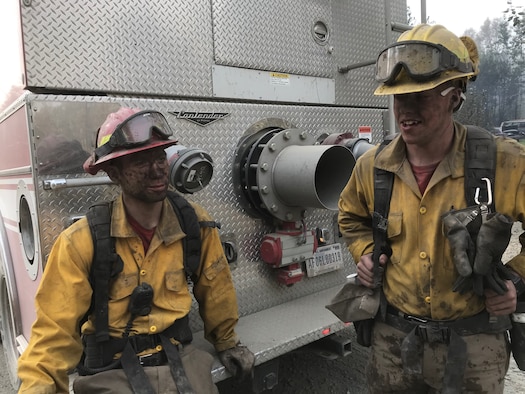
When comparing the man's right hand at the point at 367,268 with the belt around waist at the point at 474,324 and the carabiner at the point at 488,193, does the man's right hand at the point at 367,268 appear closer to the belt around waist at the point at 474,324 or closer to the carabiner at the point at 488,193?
the belt around waist at the point at 474,324

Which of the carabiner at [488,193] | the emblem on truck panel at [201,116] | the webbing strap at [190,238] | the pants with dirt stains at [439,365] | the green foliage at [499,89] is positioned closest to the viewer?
the carabiner at [488,193]

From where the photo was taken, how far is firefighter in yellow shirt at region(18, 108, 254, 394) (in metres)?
1.81

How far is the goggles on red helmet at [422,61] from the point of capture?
5.39ft

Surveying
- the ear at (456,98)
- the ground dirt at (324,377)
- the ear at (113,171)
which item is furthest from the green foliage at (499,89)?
the ear at (113,171)

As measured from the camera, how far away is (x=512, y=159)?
5.44ft

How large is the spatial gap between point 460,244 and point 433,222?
0.62 feet

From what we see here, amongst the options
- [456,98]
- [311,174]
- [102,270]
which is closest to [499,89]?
[311,174]

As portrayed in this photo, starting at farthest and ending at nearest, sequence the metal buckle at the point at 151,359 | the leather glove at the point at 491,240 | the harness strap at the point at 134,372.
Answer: the metal buckle at the point at 151,359 → the harness strap at the point at 134,372 → the leather glove at the point at 491,240

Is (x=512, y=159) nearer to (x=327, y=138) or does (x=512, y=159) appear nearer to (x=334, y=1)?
(x=327, y=138)

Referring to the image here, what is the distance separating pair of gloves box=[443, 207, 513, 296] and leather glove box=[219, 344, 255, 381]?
3.75ft

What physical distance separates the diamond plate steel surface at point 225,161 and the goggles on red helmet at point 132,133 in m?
0.49

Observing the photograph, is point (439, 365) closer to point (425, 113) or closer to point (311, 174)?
point (425, 113)

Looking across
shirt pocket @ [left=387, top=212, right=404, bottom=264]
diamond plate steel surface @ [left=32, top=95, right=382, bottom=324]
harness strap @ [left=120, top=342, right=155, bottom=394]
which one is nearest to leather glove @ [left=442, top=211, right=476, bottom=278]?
shirt pocket @ [left=387, top=212, right=404, bottom=264]

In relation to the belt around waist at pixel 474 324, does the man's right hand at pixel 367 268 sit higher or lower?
higher
